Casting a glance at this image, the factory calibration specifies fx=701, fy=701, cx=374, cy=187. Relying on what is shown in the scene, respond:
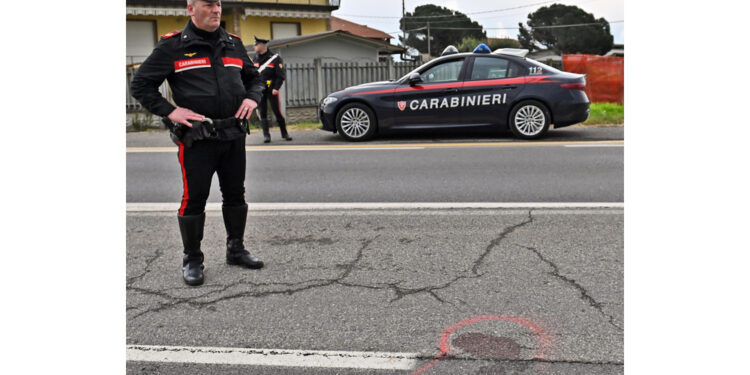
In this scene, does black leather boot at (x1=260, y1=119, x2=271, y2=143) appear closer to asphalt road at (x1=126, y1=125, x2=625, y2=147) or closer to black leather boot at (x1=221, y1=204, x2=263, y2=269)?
asphalt road at (x1=126, y1=125, x2=625, y2=147)

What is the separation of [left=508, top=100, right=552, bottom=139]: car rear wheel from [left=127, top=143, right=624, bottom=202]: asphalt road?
862 millimetres

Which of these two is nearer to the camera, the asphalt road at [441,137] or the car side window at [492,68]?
the car side window at [492,68]

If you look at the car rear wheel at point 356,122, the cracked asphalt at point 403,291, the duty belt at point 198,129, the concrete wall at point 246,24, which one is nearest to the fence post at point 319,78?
the car rear wheel at point 356,122

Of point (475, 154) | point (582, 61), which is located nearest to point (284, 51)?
point (582, 61)

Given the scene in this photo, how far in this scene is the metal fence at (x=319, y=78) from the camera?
18203 millimetres

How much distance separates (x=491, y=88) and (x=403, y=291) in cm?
867

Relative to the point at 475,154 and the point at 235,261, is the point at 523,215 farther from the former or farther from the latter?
the point at 475,154

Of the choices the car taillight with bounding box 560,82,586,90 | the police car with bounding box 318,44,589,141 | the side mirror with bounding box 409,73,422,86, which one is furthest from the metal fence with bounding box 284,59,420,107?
the car taillight with bounding box 560,82,586,90

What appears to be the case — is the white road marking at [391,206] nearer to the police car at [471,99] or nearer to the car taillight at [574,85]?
the police car at [471,99]


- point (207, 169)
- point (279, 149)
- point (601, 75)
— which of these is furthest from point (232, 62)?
point (601, 75)

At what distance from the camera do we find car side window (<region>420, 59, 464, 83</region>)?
12.3 m

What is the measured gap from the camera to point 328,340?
3.33 metres

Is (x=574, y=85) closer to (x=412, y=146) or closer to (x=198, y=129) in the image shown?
(x=412, y=146)

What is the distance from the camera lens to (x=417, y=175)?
8.52 m
